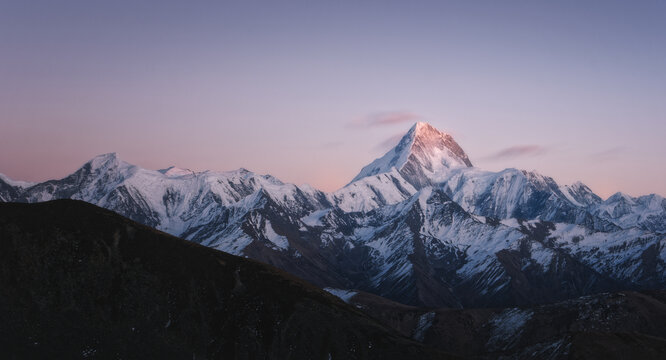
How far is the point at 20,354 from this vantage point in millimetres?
197625

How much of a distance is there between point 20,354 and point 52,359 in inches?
375

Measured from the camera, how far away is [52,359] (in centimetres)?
19962
